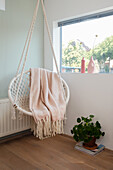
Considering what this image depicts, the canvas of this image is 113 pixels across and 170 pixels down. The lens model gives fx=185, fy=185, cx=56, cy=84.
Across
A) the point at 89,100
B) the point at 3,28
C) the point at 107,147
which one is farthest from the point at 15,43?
the point at 107,147

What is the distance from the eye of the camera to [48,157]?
2045 mm

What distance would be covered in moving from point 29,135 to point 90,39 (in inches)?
64.1

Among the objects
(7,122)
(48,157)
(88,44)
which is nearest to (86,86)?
(88,44)

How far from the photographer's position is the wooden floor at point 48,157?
1.86 metres

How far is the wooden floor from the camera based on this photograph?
1856mm

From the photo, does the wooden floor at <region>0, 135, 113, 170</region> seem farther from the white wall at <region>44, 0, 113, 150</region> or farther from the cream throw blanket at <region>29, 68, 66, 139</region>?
the white wall at <region>44, 0, 113, 150</region>

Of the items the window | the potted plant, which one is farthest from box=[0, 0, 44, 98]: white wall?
the potted plant

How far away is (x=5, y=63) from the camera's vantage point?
2488 millimetres

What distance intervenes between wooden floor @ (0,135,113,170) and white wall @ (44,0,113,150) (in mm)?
368

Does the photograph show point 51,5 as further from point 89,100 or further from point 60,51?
point 89,100

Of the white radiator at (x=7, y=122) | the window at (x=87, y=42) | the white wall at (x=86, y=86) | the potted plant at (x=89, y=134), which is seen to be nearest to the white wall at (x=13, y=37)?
the white radiator at (x=7, y=122)

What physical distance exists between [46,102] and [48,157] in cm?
64

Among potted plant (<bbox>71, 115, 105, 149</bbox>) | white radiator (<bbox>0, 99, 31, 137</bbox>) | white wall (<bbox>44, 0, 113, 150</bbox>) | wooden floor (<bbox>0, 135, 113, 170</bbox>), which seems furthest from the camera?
white radiator (<bbox>0, 99, 31, 137</bbox>)

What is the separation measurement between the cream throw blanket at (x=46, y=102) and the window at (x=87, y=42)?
0.46 m
